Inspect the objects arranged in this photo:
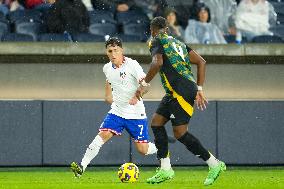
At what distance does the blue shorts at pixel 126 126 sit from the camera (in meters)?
12.7

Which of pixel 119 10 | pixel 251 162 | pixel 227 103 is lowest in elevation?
pixel 251 162

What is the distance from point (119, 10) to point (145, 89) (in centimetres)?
694

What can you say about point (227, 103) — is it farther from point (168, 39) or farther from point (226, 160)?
point (168, 39)

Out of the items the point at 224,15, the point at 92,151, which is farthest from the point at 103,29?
the point at 92,151

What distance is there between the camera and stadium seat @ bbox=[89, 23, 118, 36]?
17.7m

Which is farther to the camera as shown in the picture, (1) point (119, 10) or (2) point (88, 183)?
(1) point (119, 10)

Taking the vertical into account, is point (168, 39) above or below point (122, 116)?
above

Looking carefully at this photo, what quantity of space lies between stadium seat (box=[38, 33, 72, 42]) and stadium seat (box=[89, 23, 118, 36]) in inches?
31.2

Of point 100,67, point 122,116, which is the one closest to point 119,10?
point 100,67

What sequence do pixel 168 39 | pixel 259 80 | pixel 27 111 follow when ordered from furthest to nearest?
pixel 259 80 → pixel 27 111 → pixel 168 39

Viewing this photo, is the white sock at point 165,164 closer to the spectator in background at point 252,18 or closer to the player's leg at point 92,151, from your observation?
the player's leg at point 92,151

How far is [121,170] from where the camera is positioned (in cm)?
1231

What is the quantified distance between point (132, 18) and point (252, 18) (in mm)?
2299

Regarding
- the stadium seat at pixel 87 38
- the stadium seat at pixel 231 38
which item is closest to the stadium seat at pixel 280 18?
the stadium seat at pixel 231 38
